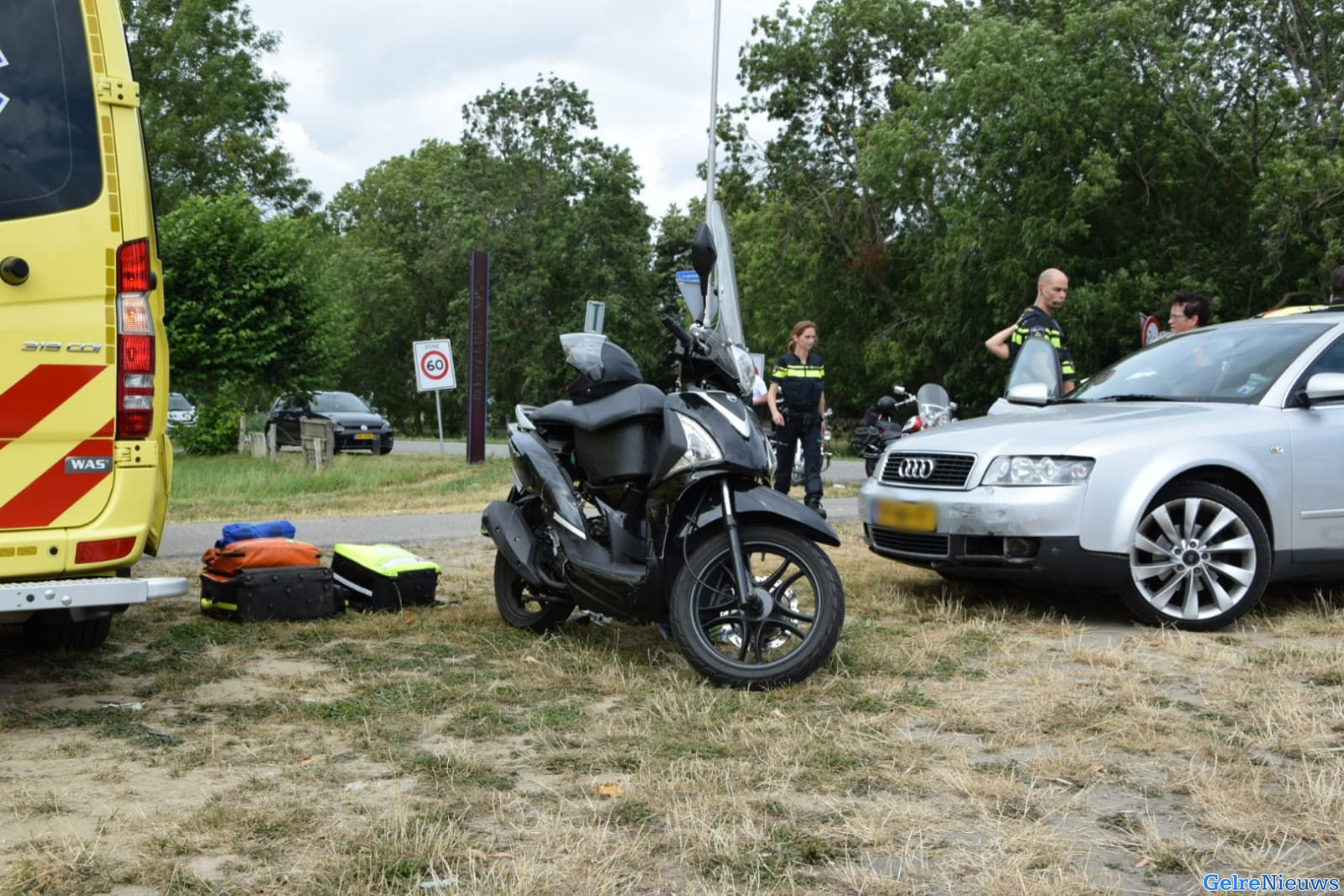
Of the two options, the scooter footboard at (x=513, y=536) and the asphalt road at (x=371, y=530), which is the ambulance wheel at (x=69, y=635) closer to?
the scooter footboard at (x=513, y=536)

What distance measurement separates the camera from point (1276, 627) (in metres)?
6.49

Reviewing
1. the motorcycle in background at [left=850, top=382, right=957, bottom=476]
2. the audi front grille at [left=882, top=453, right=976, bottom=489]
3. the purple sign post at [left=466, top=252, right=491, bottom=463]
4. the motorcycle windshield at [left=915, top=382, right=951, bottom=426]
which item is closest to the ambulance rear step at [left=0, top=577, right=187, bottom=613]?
the audi front grille at [left=882, top=453, right=976, bottom=489]

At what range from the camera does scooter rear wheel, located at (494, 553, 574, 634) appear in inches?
255

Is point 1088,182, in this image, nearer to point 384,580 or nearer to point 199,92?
point 384,580

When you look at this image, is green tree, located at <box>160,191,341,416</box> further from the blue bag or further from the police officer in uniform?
the blue bag

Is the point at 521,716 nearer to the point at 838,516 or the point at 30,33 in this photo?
the point at 30,33

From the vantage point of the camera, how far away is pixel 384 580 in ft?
23.4

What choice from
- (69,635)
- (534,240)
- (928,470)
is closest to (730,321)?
(928,470)

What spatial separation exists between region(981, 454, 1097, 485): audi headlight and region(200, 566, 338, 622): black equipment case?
3.31 m

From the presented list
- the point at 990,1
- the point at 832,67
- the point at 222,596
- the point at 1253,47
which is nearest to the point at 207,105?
Result: the point at 832,67

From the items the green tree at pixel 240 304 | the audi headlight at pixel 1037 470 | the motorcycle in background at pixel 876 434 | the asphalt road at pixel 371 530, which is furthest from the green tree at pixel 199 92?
the audi headlight at pixel 1037 470

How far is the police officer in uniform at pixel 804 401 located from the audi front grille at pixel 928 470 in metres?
4.33

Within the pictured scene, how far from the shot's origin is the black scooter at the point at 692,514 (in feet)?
16.7

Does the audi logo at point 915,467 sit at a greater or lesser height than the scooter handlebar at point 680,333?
lesser
